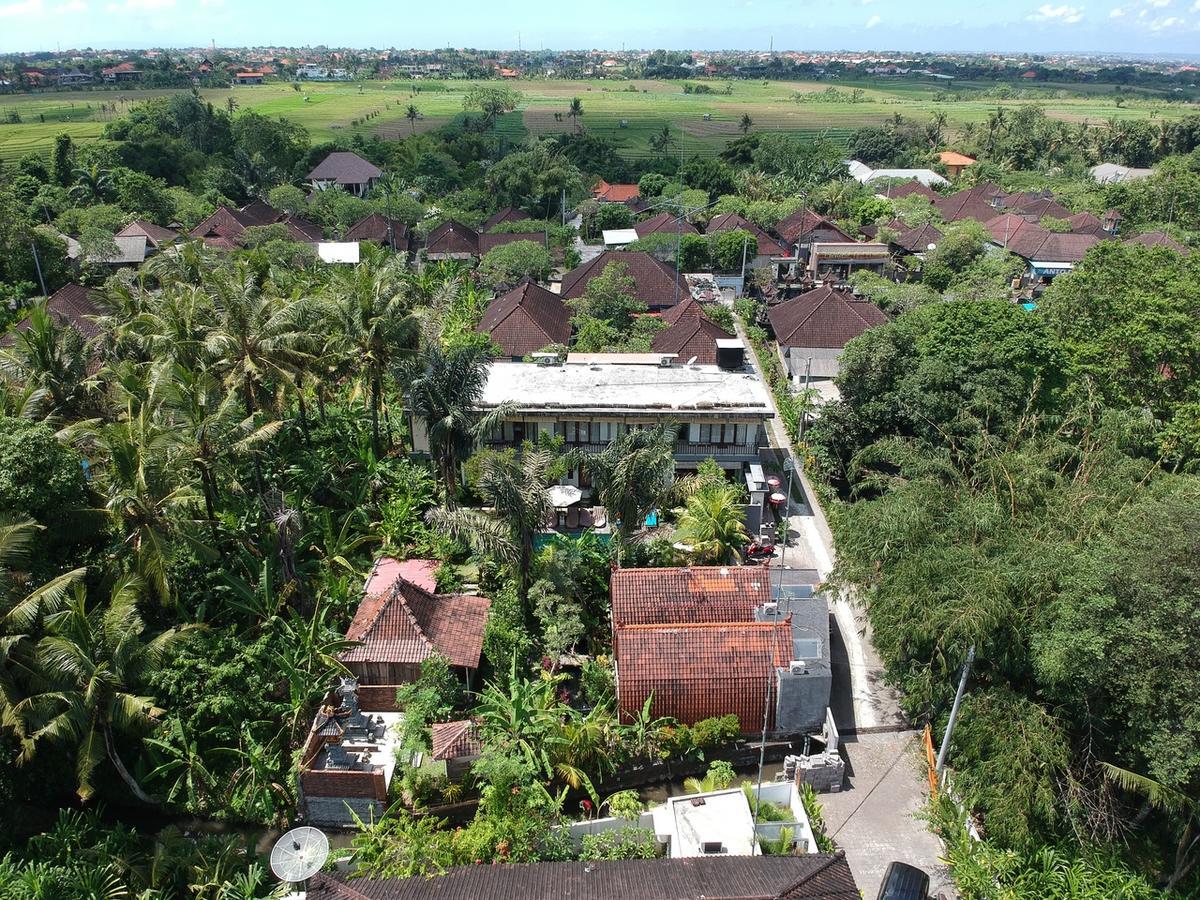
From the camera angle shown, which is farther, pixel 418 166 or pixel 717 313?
pixel 418 166

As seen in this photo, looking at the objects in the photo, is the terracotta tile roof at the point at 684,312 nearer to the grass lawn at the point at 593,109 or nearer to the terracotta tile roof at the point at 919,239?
the terracotta tile roof at the point at 919,239

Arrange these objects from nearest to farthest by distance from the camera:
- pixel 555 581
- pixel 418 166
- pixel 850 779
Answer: pixel 850 779 < pixel 555 581 < pixel 418 166

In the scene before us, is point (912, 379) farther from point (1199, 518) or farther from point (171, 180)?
point (171, 180)

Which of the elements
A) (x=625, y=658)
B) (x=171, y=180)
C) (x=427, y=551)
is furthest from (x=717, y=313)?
(x=171, y=180)

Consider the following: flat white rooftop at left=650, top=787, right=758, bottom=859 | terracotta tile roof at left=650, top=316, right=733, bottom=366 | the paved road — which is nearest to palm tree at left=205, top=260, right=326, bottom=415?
the paved road

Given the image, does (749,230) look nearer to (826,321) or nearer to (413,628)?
(826,321)

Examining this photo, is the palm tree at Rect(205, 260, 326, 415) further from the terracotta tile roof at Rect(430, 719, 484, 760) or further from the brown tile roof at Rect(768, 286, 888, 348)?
the brown tile roof at Rect(768, 286, 888, 348)
